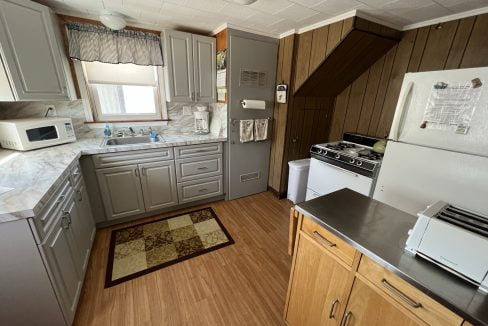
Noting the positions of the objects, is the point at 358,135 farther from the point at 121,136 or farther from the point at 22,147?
the point at 22,147

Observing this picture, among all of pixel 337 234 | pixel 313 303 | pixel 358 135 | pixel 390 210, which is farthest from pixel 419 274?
pixel 358 135

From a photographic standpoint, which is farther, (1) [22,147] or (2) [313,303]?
(1) [22,147]

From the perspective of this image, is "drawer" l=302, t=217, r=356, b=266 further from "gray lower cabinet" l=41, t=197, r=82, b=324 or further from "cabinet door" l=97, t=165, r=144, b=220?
"cabinet door" l=97, t=165, r=144, b=220

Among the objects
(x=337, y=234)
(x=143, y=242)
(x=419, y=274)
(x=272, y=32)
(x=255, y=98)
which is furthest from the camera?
(x=255, y=98)

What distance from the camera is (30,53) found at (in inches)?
68.7

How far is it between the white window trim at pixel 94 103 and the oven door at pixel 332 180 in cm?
209

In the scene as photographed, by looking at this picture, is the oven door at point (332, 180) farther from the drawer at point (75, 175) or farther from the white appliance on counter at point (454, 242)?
the drawer at point (75, 175)

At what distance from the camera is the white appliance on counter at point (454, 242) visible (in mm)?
677

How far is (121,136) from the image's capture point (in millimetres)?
2564

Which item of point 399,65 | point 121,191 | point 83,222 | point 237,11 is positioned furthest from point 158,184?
point 399,65

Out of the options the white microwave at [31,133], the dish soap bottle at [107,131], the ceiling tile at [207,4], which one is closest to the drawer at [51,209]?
the white microwave at [31,133]

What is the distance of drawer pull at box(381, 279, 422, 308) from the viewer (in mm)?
738

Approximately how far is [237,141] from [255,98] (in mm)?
606

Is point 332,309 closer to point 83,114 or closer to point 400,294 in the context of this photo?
point 400,294
